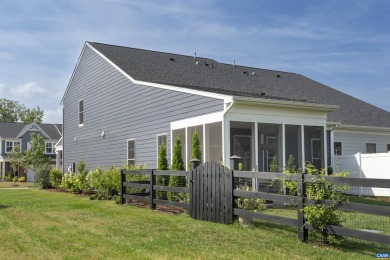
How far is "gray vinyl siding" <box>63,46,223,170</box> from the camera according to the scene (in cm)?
1515

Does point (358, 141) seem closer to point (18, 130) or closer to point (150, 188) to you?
point (150, 188)

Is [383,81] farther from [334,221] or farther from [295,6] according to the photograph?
[334,221]

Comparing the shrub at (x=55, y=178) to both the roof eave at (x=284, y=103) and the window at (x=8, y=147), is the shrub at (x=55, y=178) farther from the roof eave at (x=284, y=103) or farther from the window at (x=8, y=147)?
the window at (x=8, y=147)

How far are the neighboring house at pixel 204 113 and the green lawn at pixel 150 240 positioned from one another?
14.2ft

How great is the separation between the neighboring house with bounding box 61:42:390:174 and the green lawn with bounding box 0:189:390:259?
4.33 meters

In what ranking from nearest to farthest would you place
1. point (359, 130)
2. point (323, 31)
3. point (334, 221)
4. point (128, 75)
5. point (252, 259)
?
1. point (252, 259)
2. point (334, 221)
3. point (128, 75)
4. point (323, 31)
5. point (359, 130)

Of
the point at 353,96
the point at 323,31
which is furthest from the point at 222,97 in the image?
the point at 353,96

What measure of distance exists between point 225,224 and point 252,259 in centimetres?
300

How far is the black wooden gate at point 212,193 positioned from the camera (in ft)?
29.4

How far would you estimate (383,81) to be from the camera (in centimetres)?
2158

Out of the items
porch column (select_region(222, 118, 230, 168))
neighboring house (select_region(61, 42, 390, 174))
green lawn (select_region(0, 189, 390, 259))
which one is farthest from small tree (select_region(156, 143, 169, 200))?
green lawn (select_region(0, 189, 390, 259))

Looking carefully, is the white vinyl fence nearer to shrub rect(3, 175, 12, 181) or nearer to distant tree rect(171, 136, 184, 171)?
distant tree rect(171, 136, 184, 171)

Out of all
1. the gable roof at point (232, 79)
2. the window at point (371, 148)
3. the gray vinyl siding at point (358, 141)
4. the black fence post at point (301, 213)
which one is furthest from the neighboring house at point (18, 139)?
the black fence post at point (301, 213)

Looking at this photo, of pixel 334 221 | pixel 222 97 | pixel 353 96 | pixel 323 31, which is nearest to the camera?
pixel 334 221
